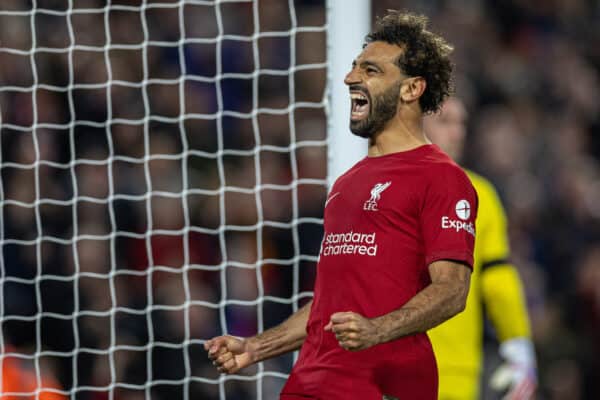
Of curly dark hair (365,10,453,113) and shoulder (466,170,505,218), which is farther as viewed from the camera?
shoulder (466,170,505,218)

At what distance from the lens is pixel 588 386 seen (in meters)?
7.46

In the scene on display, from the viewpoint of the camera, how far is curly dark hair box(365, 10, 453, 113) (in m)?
3.26

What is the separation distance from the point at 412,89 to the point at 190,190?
2.37 metres

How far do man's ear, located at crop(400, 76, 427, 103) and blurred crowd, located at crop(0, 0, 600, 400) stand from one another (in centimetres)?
166

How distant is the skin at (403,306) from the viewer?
2.88 meters

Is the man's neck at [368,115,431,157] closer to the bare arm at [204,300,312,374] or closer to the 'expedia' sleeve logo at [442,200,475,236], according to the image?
the 'expedia' sleeve logo at [442,200,475,236]

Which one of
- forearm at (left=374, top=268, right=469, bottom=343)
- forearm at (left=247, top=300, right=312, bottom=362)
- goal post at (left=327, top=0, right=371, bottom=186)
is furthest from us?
goal post at (left=327, top=0, right=371, bottom=186)

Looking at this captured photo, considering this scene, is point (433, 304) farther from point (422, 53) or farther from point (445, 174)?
point (422, 53)

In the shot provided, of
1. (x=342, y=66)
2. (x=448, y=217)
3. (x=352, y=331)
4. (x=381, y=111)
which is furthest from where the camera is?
(x=342, y=66)

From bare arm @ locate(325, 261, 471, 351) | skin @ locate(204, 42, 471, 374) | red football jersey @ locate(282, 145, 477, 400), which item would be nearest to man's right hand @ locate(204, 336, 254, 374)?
skin @ locate(204, 42, 471, 374)

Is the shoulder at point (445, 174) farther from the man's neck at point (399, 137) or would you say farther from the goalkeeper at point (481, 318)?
the goalkeeper at point (481, 318)

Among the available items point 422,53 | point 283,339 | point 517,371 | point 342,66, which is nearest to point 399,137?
point 422,53

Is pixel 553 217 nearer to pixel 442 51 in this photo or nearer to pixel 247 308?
pixel 247 308

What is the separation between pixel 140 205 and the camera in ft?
21.1
